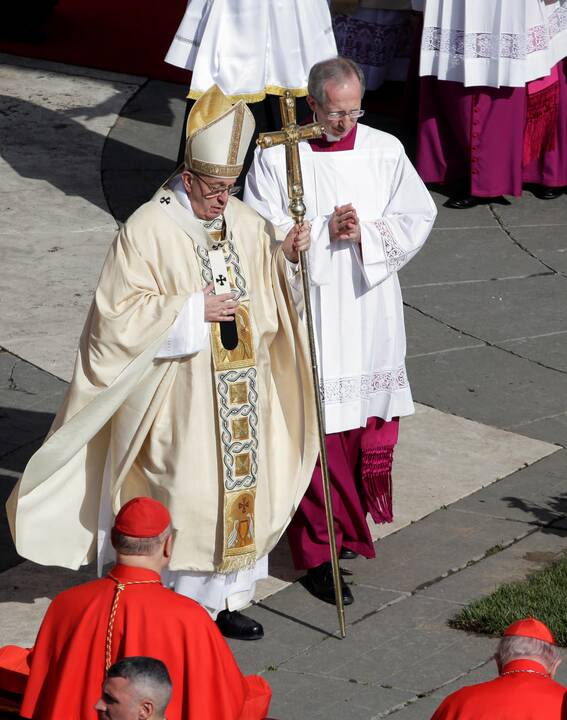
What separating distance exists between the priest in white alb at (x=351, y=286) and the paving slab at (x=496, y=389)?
67.1 inches

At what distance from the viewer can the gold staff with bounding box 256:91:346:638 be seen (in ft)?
19.0

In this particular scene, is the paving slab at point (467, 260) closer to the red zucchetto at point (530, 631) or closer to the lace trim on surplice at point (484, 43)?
the lace trim on surplice at point (484, 43)

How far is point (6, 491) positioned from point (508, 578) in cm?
225

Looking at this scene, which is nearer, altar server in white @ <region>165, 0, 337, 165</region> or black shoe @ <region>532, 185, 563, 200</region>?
altar server in white @ <region>165, 0, 337, 165</region>

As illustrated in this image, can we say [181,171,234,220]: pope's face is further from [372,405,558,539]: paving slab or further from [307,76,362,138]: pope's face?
[372,405,558,539]: paving slab

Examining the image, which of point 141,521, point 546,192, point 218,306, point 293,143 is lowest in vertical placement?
point 546,192

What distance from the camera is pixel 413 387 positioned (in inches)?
338

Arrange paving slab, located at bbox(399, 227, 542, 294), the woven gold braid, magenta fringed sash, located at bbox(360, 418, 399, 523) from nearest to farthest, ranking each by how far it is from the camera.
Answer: the woven gold braid < magenta fringed sash, located at bbox(360, 418, 399, 523) < paving slab, located at bbox(399, 227, 542, 294)

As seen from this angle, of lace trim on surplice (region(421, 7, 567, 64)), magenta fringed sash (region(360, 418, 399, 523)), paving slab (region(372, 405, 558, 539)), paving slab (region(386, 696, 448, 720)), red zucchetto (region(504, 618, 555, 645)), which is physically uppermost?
lace trim on surplice (region(421, 7, 567, 64))

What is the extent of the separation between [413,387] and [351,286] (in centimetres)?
228

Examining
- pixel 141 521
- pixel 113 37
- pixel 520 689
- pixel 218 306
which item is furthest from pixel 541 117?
pixel 520 689

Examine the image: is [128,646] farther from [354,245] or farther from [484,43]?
[484,43]

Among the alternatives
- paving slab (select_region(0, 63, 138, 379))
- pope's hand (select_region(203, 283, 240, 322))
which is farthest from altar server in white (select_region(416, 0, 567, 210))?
pope's hand (select_region(203, 283, 240, 322))

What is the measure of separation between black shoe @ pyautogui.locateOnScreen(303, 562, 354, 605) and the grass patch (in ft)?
1.47
